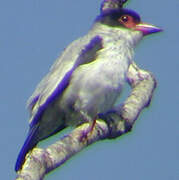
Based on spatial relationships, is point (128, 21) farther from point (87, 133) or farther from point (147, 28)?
point (87, 133)

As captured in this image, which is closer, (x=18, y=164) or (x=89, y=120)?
(x=18, y=164)

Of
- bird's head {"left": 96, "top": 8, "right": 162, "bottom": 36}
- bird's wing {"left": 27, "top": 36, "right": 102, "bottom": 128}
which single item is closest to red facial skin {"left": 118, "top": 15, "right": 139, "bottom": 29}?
bird's head {"left": 96, "top": 8, "right": 162, "bottom": 36}

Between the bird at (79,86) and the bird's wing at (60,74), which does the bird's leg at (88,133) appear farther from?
the bird's wing at (60,74)

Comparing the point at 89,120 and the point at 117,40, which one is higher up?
the point at 117,40

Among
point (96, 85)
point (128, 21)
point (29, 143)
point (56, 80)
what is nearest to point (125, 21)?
point (128, 21)

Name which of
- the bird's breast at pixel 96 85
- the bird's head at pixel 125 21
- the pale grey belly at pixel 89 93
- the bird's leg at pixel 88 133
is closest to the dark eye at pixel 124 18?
the bird's head at pixel 125 21

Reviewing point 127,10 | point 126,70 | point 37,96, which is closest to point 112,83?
point 126,70

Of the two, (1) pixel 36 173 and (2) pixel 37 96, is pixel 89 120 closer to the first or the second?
(2) pixel 37 96
